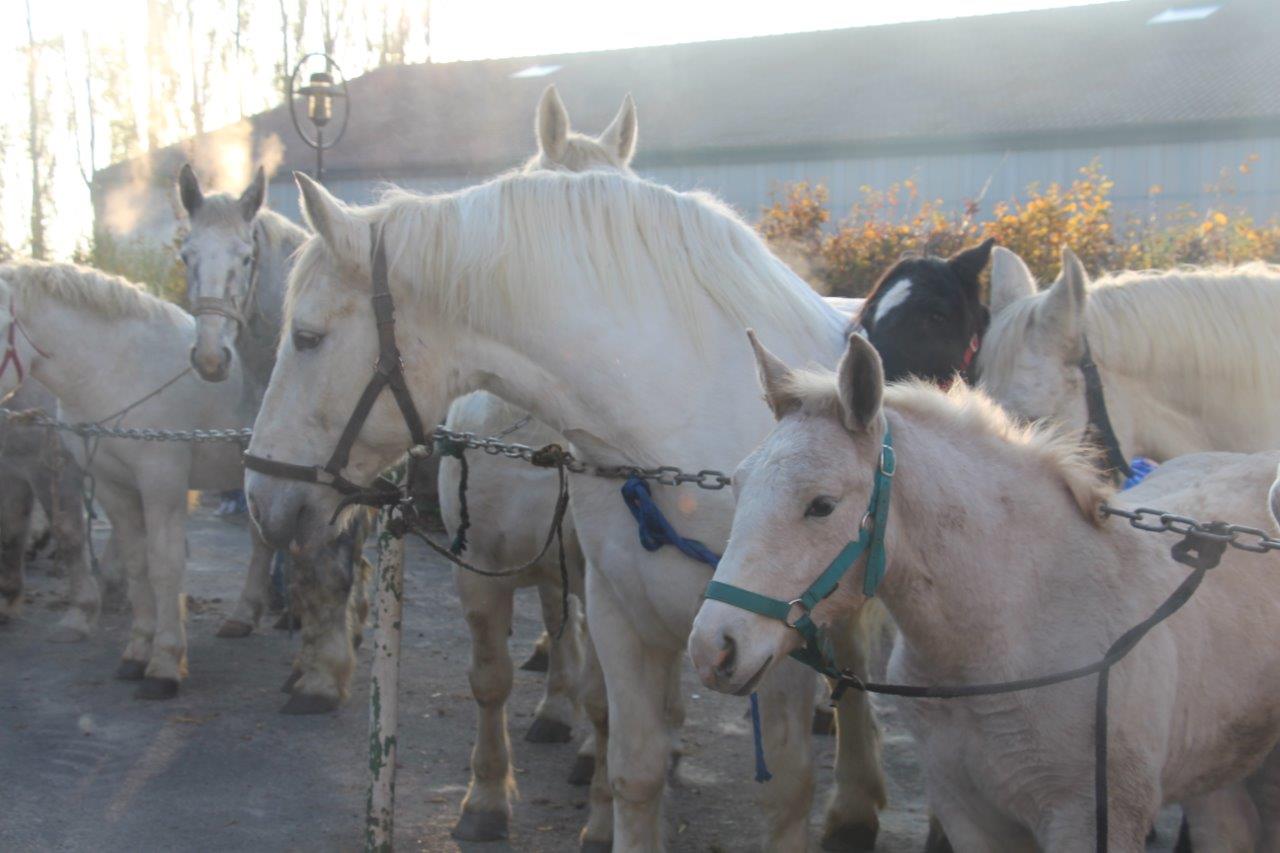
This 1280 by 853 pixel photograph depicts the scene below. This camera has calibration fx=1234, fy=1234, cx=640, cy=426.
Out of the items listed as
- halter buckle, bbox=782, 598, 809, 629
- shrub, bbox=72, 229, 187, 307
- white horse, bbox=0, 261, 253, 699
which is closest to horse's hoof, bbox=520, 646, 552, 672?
white horse, bbox=0, 261, 253, 699

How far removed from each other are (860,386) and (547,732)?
3.95 m

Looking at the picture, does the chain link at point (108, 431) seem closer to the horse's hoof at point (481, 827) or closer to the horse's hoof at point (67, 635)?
the horse's hoof at point (67, 635)

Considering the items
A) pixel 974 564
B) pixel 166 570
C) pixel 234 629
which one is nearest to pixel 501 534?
pixel 974 564

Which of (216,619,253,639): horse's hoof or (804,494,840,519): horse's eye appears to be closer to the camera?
(804,494,840,519): horse's eye

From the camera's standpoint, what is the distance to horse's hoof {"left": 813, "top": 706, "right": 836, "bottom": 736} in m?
5.91

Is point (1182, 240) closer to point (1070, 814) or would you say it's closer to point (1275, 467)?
point (1275, 467)

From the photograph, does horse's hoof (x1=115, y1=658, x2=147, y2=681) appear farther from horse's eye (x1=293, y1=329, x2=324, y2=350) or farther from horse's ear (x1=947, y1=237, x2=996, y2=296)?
horse's ear (x1=947, y1=237, x2=996, y2=296)

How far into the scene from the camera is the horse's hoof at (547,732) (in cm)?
586

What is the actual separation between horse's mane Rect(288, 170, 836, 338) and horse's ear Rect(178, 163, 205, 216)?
3.52 m

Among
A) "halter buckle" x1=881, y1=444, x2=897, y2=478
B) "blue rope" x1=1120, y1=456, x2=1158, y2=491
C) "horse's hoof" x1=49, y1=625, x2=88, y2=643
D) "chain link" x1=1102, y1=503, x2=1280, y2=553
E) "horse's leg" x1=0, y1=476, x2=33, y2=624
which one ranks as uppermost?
"halter buckle" x1=881, y1=444, x2=897, y2=478

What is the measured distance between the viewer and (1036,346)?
382 cm

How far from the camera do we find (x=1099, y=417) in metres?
3.82

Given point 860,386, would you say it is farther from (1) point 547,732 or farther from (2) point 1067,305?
(1) point 547,732

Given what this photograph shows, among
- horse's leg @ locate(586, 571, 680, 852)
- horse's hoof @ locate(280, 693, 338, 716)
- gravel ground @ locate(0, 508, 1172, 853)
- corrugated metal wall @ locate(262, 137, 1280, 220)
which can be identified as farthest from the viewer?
corrugated metal wall @ locate(262, 137, 1280, 220)
